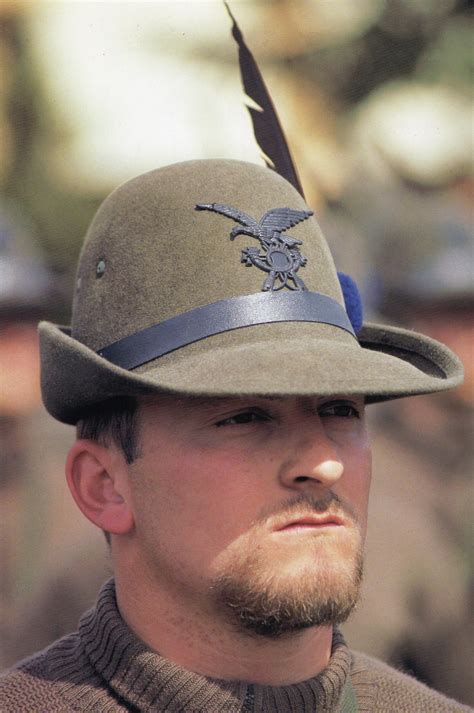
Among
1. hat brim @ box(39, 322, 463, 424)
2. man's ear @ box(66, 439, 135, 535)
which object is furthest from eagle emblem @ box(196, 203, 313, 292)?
man's ear @ box(66, 439, 135, 535)

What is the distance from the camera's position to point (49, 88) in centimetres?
475

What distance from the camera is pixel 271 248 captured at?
2.27 m

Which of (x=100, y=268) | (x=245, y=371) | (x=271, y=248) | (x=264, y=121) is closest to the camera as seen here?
(x=245, y=371)

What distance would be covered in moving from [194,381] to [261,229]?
0.45 metres

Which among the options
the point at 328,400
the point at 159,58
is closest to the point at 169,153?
the point at 159,58

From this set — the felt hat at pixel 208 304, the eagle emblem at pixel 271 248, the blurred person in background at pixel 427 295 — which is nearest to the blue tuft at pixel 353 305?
the felt hat at pixel 208 304

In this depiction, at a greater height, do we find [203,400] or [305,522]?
[203,400]

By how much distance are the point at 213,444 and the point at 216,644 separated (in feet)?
1.51

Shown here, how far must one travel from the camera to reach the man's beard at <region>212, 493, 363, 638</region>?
2064 mm

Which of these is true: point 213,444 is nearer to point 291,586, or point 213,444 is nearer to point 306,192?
point 291,586

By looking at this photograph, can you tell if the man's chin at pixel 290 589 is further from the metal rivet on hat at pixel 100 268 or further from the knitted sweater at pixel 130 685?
the metal rivet on hat at pixel 100 268

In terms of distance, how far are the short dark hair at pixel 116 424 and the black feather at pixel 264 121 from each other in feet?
2.71

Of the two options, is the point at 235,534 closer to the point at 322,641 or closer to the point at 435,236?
the point at 322,641

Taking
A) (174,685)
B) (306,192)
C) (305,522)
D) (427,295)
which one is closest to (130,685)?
(174,685)
